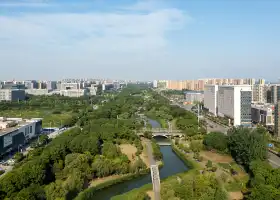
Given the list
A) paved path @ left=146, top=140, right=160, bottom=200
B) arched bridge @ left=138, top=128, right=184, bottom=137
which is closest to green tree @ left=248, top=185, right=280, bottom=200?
paved path @ left=146, top=140, right=160, bottom=200

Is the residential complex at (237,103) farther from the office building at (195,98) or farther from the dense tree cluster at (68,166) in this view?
the office building at (195,98)

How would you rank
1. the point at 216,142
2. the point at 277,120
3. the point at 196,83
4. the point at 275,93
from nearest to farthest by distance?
the point at 216,142 < the point at 277,120 < the point at 275,93 < the point at 196,83

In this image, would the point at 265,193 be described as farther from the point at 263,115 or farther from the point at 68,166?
the point at 263,115

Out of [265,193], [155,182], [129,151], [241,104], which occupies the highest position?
[241,104]

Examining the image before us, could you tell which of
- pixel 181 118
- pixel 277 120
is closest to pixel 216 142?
pixel 277 120

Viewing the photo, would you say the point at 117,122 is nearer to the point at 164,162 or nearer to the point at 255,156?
the point at 164,162

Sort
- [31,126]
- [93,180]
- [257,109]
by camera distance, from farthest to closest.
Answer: [257,109]
[31,126]
[93,180]

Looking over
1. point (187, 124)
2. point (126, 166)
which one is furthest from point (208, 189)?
point (187, 124)
